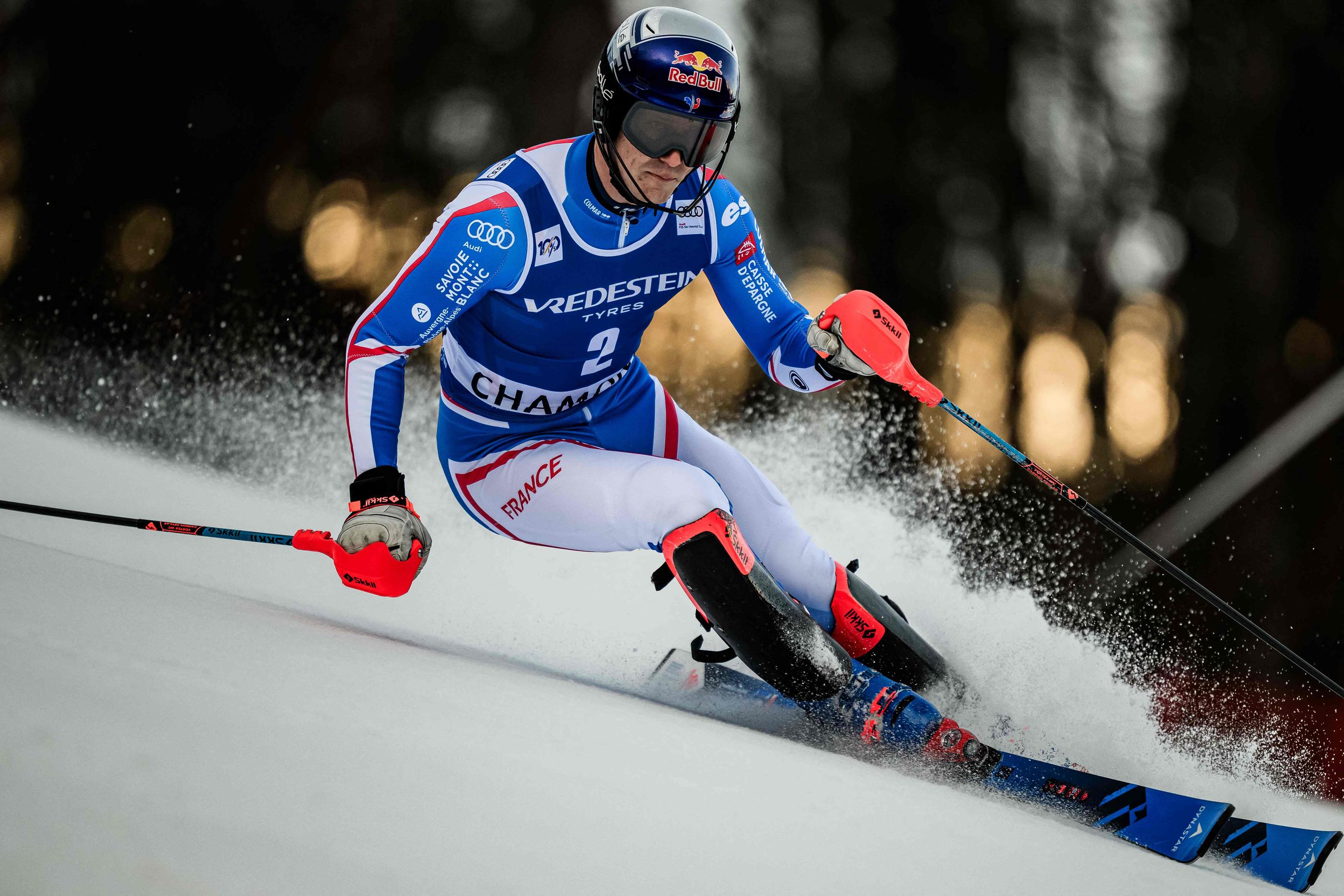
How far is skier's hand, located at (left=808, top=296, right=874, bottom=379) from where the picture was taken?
1784 mm

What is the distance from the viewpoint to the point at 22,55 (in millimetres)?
5395

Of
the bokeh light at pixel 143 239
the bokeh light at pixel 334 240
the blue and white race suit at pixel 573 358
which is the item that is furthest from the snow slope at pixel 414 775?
the bokeh light at pixel 143 239

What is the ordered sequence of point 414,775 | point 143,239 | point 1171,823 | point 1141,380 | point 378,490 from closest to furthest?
point 414,775 → point 1171,823 → point 378,490 → point 1141,380 → point 143,239

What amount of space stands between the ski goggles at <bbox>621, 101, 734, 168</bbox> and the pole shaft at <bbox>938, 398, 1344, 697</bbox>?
26.9 inches

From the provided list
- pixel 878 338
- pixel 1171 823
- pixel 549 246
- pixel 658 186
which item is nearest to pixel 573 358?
pixel 549 246

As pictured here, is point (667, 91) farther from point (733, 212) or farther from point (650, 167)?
point (733, 212)

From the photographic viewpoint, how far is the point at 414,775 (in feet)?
2.80

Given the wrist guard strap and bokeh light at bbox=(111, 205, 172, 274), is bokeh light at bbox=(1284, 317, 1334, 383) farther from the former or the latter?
bokeh light at bbox=(111, 205, 172, 274)

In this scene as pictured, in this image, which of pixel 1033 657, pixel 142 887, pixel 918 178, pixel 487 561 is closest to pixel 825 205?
pixel 918 178

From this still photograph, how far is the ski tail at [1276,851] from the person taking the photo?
1.32 m

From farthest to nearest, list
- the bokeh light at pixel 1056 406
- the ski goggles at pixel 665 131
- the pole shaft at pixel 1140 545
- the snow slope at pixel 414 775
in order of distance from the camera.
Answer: the bokeh light at pixel 1056 406
the pole shaft at pixel 1140 545
the ski goggles at pixel 665 131
the snow slope at pixel 414 775

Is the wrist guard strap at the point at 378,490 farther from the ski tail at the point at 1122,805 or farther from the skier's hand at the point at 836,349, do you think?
the ski tail at the point at 1122,805

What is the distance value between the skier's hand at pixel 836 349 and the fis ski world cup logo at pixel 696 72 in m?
0.48

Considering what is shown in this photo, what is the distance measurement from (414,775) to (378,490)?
0.70m
